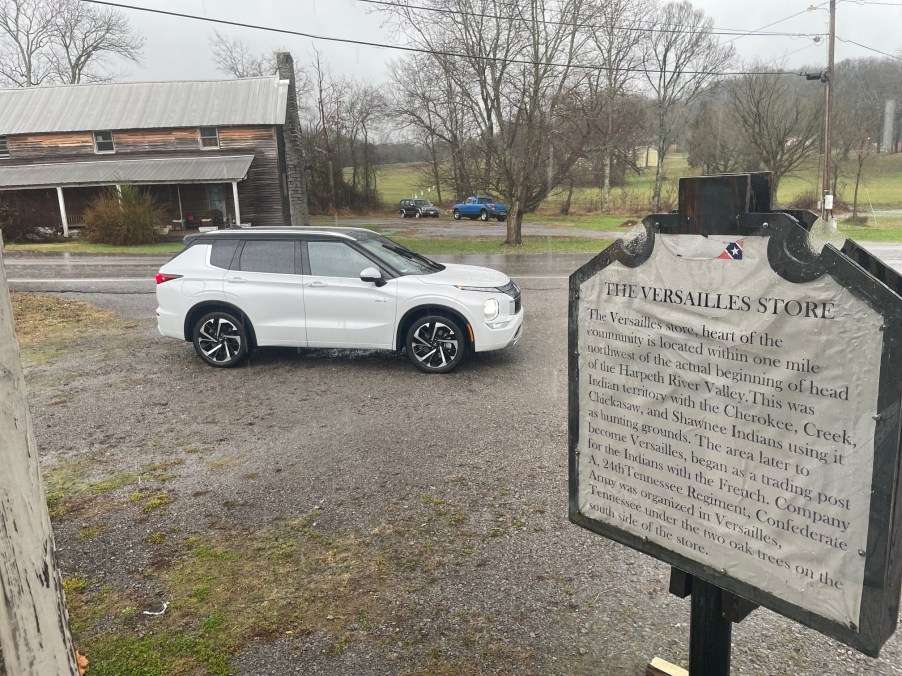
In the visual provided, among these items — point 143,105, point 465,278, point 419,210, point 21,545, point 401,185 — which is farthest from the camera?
point 401,185

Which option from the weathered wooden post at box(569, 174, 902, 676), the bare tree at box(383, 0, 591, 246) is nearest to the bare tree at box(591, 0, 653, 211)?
the bare tree at box(383, 0, 591, 246)

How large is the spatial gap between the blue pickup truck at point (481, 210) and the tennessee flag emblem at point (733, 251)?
44.8 metres

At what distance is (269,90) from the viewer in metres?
34.9

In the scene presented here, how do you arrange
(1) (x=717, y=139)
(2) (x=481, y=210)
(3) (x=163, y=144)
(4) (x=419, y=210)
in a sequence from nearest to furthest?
1. (3) (x=163, y=144)
2. (2) (x=481, y=210)
3. (1) (x=717, y=139)
4. (4) (x=419, y=210)

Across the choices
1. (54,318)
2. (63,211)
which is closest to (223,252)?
(54,318)

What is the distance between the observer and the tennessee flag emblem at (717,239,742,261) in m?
1.97

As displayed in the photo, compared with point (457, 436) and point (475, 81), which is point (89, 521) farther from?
point (475, 81)

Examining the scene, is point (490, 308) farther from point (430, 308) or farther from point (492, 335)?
point (430, 308)

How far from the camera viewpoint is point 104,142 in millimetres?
34625

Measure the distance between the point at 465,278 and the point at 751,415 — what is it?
6.22 meters

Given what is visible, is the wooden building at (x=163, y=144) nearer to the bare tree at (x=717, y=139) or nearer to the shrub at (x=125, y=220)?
the shrub at (x=125, y=220)

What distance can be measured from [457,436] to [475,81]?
22355 millimetres

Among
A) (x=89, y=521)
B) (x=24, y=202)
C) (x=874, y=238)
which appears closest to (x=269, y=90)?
(x=24, y=202)

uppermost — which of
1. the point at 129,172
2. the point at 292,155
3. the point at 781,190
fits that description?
the point at 292,155
